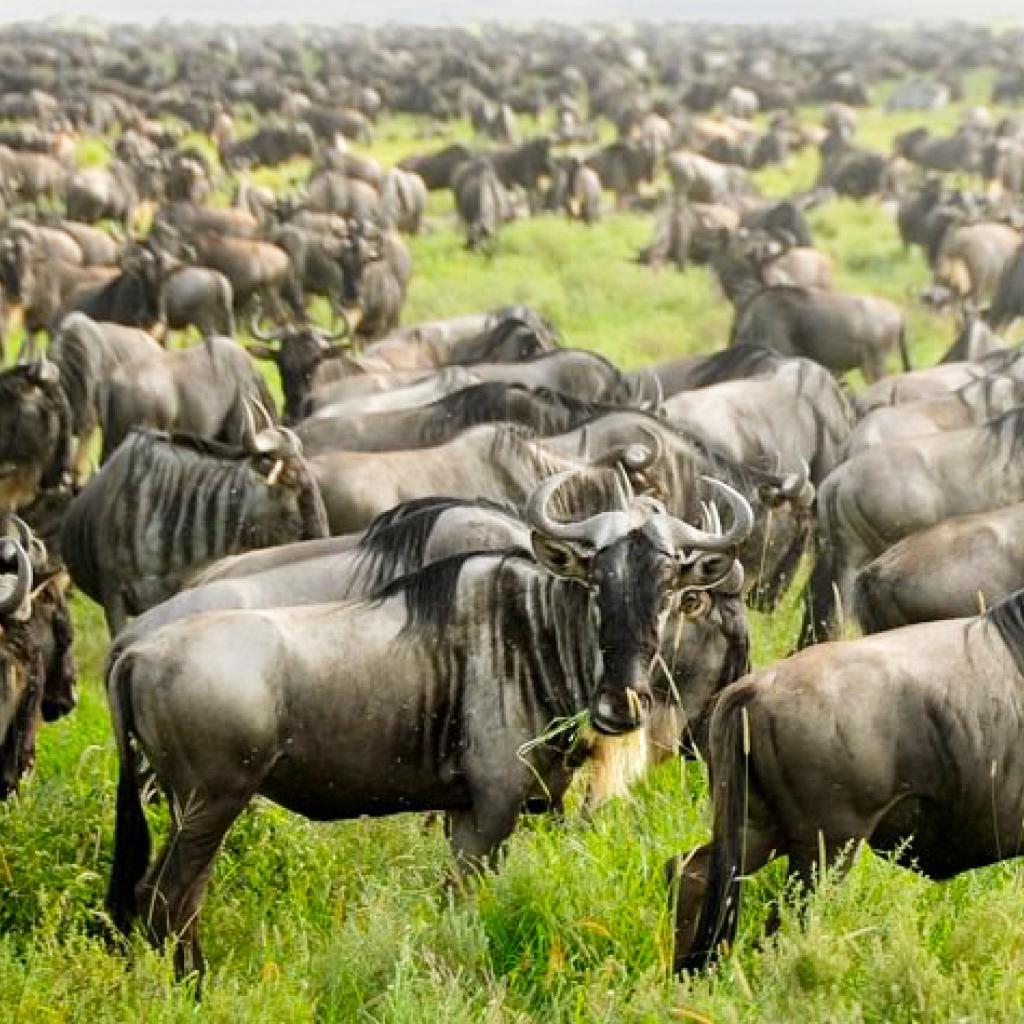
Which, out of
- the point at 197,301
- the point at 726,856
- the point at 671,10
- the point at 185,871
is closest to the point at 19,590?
the point at 185,871

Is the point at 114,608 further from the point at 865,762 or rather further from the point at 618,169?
the point at 618,169

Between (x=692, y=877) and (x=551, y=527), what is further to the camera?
(x=551, y=527)

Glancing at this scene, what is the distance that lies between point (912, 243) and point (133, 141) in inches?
436

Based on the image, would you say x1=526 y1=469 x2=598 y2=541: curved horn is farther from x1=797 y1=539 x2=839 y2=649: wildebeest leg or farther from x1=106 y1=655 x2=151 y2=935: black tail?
x1=797 y1=539 x2=839 y2=649: wildebeest leg

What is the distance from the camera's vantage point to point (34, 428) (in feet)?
31.8

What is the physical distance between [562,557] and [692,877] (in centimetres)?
92

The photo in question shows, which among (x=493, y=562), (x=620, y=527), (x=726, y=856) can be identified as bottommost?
(x=726, y=856)

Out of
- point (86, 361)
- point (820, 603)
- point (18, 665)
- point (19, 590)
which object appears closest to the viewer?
point (19, 590)

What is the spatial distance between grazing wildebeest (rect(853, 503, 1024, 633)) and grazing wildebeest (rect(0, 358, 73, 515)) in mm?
4752

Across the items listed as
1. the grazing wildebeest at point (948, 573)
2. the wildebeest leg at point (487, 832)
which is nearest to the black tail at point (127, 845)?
the wildebeest leg at point (487, 832)

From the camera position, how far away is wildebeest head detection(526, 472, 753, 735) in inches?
184

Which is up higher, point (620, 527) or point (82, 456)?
point (620, 527)

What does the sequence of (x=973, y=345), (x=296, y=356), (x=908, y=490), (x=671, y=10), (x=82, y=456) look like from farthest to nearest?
(x=671, y=10), (x=973, y=345), (x=296, y=356), (x=82, y=456), (x=908, y=490)

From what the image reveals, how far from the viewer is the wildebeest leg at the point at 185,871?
15.7ft
